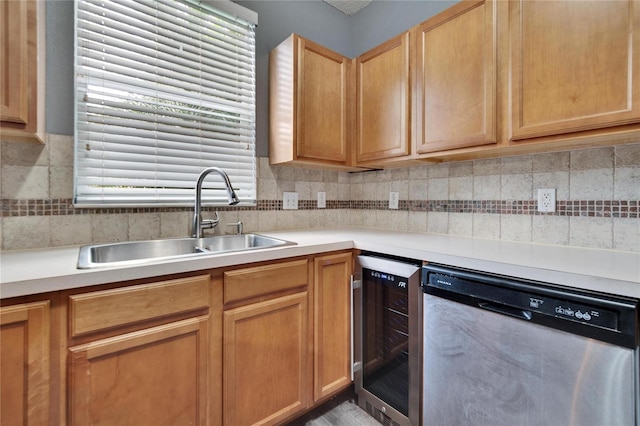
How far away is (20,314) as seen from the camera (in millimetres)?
822

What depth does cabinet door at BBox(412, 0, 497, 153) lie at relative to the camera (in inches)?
54.6

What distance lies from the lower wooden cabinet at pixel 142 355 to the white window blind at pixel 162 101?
0.71 m

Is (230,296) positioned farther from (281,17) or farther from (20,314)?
(281,17)

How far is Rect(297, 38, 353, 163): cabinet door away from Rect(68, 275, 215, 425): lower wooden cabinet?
1142mm

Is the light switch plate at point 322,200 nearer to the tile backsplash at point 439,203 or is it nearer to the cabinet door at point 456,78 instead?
the tile backsplash at point 439,203

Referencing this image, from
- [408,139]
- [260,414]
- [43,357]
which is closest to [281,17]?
[408,139]

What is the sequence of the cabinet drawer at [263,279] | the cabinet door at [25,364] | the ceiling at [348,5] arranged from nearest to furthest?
the cabinet door at [25,364] < the cabinet drawer at [263,279] < the ceiling at [348,5]

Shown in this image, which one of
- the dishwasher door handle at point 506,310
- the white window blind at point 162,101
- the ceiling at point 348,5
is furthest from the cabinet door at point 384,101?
the dishwasher door handle at point 506,310

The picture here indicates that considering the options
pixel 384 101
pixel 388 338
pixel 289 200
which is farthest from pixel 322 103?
pixel 388 338

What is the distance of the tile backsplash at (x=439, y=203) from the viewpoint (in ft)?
4.20

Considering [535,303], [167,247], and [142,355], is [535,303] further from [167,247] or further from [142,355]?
[167,247]

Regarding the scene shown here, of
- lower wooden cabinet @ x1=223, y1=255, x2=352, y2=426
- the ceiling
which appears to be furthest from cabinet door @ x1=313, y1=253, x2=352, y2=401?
the ceiling

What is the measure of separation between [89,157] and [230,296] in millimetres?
1017

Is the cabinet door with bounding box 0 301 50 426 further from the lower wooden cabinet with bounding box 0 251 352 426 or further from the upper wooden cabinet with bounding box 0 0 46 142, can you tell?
the upper wooden cabinet with bounding box 0 0 46 142
